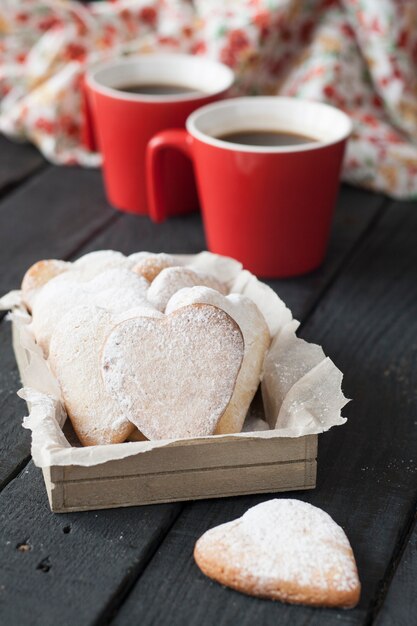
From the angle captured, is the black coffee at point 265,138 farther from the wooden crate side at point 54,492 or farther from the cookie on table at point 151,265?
the wooden crate side at point 54,492

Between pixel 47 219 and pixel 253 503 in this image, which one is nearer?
pixel 253 503

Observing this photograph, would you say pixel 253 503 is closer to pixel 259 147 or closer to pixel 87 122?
pixel 259 147

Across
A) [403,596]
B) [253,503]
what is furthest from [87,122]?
[403,596]

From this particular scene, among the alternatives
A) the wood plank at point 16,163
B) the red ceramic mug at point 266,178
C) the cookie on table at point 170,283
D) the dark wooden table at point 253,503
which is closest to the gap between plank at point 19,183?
the wood plank at point 16,163

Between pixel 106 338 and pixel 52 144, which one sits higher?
pixel 106 338

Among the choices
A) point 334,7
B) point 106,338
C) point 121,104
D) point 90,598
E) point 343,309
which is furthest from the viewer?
point 334,7

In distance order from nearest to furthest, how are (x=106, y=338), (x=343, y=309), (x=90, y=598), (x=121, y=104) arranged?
(x=90, y=598) → (x=106, y=338) → (x=343, y=309) → (x=121, y=104)

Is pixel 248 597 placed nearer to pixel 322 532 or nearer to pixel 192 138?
pixel 322 532

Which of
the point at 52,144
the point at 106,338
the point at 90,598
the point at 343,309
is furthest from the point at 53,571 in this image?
the point at 52,144
